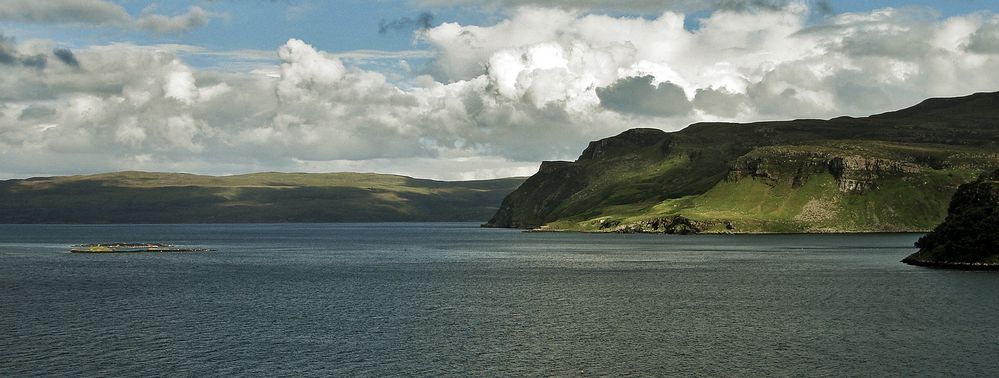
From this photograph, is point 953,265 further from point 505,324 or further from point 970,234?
point 505,324

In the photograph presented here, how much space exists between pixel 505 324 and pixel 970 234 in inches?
4320

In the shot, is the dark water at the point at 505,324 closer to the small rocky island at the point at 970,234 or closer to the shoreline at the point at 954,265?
the shoreline at the point at 954,265

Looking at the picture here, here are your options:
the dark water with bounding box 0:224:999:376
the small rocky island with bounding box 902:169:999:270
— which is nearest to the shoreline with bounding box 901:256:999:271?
the small rocky island with bounding box 902:169:999:270

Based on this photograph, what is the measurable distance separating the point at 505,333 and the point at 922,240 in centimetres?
13107

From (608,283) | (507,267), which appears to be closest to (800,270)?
(608,283)

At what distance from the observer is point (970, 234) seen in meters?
166

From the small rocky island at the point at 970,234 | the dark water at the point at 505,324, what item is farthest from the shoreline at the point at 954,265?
the dark water at the point at 505,324

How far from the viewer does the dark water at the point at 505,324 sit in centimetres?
7338

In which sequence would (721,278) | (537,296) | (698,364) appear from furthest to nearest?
(721,278), (537,296), (698,364)

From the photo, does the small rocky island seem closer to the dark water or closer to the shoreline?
the shoreline

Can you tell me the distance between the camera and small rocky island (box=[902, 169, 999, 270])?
A: 528ft

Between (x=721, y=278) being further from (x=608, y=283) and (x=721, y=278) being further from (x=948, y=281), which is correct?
(x=948, y=281)

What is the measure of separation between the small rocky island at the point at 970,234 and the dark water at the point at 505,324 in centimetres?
1014

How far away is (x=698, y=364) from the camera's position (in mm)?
73562
